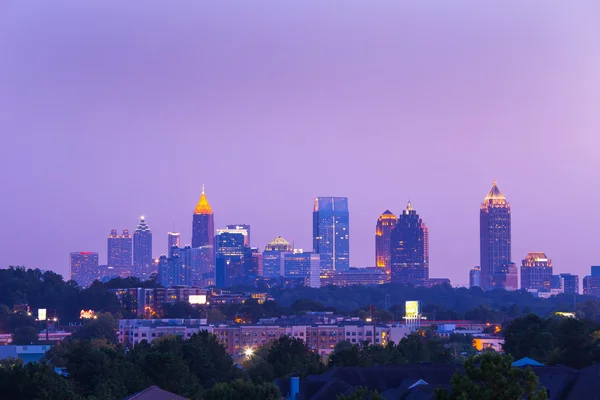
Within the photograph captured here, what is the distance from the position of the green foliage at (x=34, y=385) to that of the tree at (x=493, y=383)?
28514 millimetres

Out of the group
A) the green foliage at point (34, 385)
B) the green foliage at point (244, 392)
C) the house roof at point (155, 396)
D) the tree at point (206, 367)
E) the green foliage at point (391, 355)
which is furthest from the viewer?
the tree at point (206, 367)

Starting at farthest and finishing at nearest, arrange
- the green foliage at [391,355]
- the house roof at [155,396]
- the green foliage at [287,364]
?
the green foliage at [391,355], the green foliage at [287,364], the house roof at [155,396]

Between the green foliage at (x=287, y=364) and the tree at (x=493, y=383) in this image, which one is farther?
the green foliage at (x=287, y=364)

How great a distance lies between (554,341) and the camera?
101438 mm

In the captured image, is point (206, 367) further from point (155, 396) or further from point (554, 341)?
point (155, 396)

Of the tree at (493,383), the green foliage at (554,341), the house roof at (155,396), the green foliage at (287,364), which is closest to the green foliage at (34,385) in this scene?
the house roof at (155,396)

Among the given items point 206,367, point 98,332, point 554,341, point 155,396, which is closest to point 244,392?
point 155,396

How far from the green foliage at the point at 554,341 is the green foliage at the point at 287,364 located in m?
12.9

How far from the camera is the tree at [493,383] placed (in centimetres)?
4059

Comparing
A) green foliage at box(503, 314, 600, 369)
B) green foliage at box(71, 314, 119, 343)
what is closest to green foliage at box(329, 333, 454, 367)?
green foliage at box(503, 314, 600, 369)

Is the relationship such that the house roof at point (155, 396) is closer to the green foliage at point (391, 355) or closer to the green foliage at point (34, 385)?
the green foliage at point (34, 385)

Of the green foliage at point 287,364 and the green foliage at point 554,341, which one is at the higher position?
the green foliage at point 554,341

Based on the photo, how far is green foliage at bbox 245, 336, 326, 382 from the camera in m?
86.7

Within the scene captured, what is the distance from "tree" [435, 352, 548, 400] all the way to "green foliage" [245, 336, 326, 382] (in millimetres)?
40642
